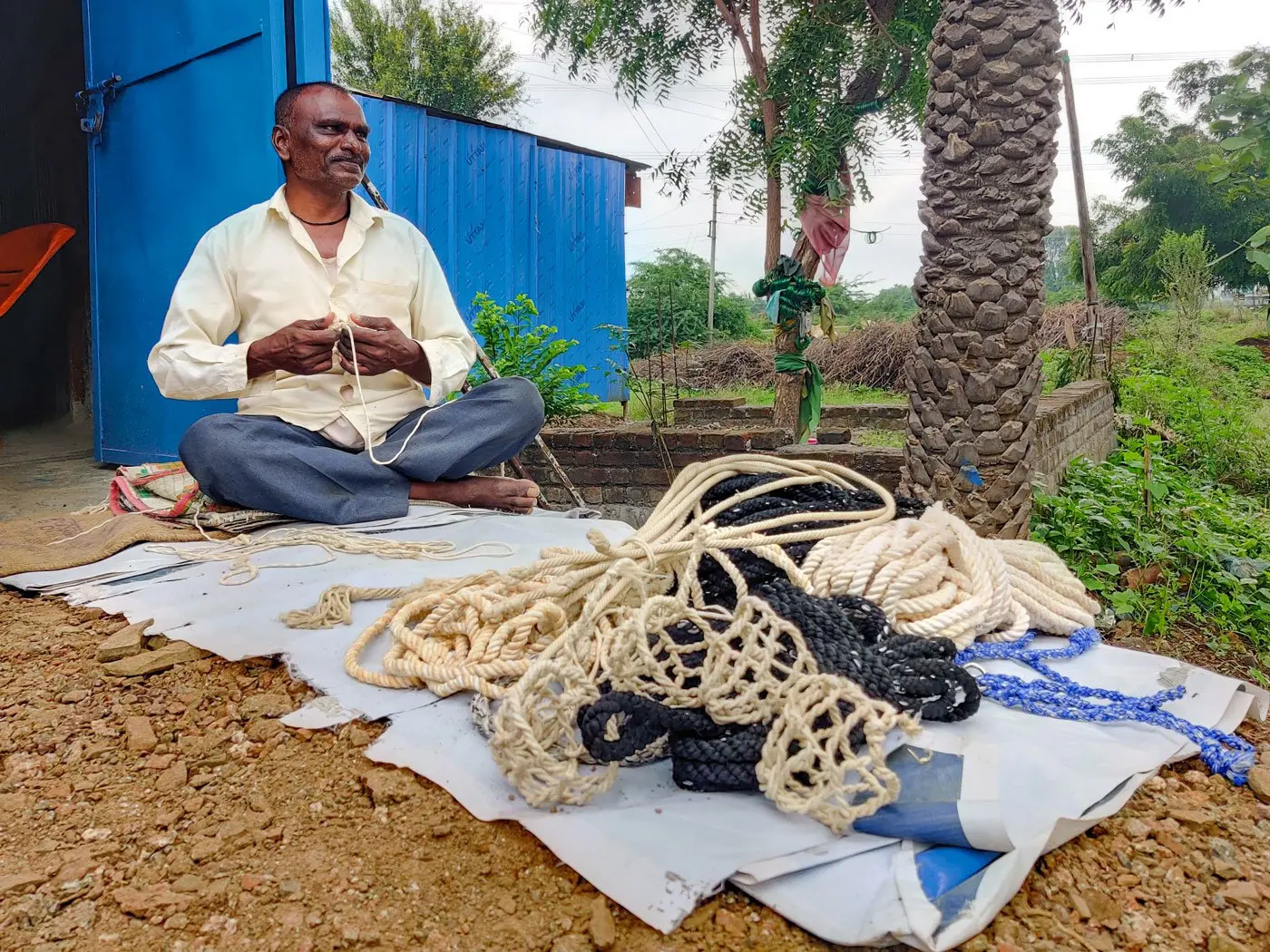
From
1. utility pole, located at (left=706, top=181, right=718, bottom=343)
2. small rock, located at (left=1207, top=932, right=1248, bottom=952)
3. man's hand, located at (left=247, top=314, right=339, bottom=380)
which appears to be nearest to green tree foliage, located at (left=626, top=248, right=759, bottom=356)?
utility pole, located at (left=706, top=181, right=718, bottom=343)

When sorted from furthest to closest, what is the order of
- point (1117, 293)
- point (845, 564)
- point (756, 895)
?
point (1117, 293) < point (845, 564) < point (756, 895)

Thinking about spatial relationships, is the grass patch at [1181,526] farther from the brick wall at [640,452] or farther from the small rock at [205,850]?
the small rock at [205,850]

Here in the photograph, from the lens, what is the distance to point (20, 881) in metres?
1.12

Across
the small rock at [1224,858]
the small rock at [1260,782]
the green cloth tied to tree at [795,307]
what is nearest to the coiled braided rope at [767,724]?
the small rock at [1224,858]

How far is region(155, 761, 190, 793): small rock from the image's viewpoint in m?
1.37

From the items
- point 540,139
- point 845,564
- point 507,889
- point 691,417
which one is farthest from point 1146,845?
point 540,139

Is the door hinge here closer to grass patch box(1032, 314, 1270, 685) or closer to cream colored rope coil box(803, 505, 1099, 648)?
cream colored rope coil box(803, 505, 1099, 648)

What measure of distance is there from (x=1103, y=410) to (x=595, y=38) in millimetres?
4647

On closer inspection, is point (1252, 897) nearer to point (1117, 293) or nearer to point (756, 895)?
point (756, 895)

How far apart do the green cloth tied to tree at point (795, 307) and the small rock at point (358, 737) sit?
14.6 ft

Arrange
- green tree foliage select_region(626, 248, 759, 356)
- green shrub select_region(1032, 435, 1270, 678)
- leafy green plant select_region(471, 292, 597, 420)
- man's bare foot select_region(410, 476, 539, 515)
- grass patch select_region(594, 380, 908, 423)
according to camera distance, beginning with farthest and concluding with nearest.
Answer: green tree foliage select_region(626, 248, 759, 356) < grass patch select_region(594, 380, 908, 423) < leafy green plant select_region(471, 292, 597, 420) < man's bare foot select_region(410, 476, 539, 515) < green shrub select_region(1032, 435, 1270, 678)

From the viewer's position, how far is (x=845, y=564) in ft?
5.46

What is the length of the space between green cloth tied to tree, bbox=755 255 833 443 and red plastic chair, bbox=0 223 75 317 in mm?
3864

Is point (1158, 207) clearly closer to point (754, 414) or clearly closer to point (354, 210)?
point (754, 414)
